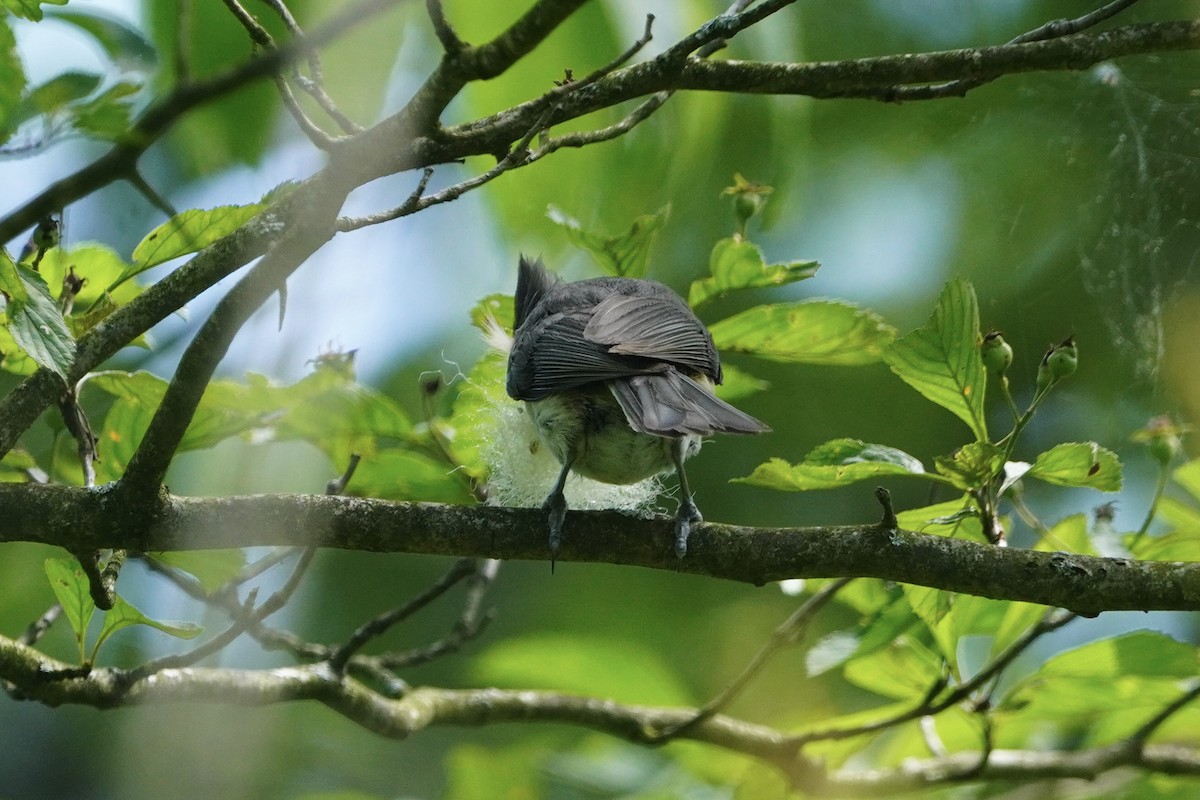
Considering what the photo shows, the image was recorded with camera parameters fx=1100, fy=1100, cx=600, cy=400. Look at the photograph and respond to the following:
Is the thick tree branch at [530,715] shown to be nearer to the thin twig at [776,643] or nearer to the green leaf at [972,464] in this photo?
the thin twig at [776,643]

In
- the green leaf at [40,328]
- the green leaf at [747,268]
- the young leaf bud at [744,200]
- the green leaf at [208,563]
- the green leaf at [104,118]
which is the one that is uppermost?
the green leaf at [104,118]

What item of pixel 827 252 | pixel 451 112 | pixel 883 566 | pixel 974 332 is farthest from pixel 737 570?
pixel 827 252

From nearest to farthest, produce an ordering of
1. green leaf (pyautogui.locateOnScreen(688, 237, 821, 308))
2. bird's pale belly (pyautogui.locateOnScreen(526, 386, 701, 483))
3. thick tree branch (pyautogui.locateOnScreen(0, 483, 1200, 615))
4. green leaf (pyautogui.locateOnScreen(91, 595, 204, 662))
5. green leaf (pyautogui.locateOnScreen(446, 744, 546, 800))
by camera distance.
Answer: thick tree branch (pyautogui.locateOnScreen(0, 483, 1200, 615))
green leaf (pyautogui.locateOnScreen(91, 595, 204, 662))
green leaf (pyautogui.locateOnScreen(688, 237, 821, 308))
bird's pale belly (pyautogui.locateOnScreen(526, 386, 701, 483))
green leaf (pyautogui.locateOnScreen(446, 744, 546, 800))

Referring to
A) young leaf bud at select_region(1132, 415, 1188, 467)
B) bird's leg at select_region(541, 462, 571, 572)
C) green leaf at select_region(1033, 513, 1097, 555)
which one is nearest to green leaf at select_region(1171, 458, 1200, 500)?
young leaf bud at select_region(1132, 415, 1188, 467)

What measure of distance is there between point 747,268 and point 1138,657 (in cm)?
102

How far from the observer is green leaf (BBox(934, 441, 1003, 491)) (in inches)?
64.3

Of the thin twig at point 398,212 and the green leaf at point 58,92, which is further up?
the green leaf at point 58,92

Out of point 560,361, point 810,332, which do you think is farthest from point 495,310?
point 810,332

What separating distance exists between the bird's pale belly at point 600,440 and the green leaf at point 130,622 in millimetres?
877

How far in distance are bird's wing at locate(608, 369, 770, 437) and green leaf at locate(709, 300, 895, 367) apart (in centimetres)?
13

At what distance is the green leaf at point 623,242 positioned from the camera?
2074 mm

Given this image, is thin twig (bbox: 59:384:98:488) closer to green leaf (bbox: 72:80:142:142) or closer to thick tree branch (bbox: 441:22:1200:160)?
thick tree branch (bbox: 441:22:1200:160)

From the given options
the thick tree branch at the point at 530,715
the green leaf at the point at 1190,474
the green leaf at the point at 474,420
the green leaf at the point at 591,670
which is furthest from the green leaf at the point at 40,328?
the green leaf at the point at 1190,474

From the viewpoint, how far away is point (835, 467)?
168cm
